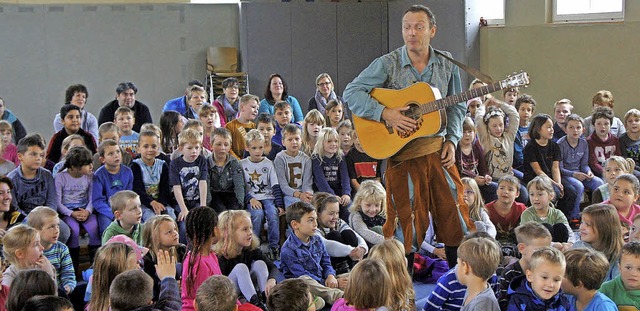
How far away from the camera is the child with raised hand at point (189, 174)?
7.00m

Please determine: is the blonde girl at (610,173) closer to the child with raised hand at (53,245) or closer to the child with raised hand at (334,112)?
the child with raised hand at (334,112)

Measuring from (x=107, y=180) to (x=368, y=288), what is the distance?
10.7 ft

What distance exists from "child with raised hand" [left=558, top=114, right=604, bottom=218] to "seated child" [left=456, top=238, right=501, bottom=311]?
14.0 ft

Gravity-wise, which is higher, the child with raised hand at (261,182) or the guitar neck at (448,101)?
the guitar neck at (448,101)

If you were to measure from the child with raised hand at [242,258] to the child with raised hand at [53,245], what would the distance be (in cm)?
96

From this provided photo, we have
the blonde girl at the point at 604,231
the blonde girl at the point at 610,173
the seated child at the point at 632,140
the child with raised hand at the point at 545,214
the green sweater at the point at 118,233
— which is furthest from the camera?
the seated child at the point at 632,140

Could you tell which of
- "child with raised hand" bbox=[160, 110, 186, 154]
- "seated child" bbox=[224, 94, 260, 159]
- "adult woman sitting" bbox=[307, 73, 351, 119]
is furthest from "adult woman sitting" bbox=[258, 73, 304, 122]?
"child with raised hand" bbox=[160, 110, 186, 154]

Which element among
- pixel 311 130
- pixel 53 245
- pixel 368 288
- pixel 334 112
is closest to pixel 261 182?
pixel 311 130

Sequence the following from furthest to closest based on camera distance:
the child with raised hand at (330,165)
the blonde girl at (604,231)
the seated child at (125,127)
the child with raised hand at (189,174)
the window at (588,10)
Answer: the window at (588,10), the seated child at (125,127), the child with raised hand at (330,165), the child with raised hand at (189,174), the blonde girl at (604,231)

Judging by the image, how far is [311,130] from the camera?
7988 mm

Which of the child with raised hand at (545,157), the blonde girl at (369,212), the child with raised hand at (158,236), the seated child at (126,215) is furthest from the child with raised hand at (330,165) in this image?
the child with raised hand at (158,236)

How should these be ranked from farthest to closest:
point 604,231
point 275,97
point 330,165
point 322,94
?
point 322,94 < point 275,97 < point 330,165 < point 604,231

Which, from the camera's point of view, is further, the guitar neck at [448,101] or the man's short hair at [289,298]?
the guitar neck at [448,101]

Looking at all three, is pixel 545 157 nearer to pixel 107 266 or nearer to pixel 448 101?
pixel 448 101
